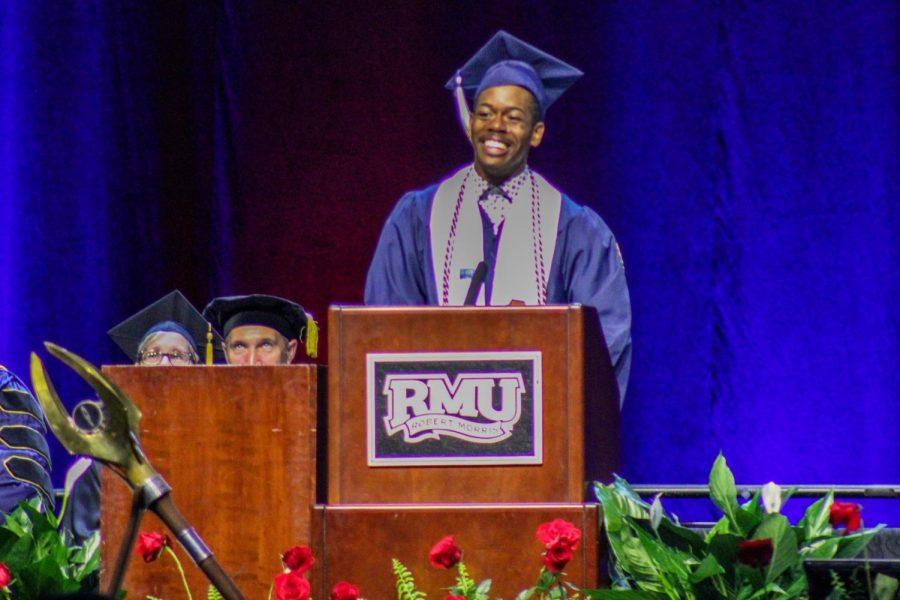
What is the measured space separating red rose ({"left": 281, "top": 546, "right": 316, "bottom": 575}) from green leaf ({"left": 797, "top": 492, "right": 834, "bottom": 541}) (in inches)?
32.7

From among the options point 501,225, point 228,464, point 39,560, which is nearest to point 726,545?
point 228,464

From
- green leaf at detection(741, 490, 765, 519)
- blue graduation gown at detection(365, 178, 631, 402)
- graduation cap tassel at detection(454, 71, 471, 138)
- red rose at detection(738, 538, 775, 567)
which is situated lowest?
red rose at detection(738, 538, 775, 567)

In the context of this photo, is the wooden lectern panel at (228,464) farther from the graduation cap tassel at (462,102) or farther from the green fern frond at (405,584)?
the graduation cap tassel at (462,102)

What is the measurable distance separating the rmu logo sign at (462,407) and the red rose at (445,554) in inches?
9.0

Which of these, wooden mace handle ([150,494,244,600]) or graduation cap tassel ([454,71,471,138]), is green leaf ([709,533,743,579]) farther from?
graduation cap tassel ([454,71,471,138])

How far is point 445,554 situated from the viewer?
249 cm

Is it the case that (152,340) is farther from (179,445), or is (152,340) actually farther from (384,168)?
(179,445)

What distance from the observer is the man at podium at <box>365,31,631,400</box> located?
412 centimetres

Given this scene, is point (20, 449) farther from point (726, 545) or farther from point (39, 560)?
A: point (726, 545)

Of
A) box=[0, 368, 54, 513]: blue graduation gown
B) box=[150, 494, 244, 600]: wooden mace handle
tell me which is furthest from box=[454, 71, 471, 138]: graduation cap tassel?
box=[150, 494, 244, 600]: wooden mace handle

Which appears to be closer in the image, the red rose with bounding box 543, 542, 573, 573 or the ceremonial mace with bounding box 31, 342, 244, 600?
the ceremonial mace with bounding box 31, 342, 244, 600

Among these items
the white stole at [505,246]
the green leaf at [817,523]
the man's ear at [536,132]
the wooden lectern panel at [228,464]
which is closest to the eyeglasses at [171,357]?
the white stole at [505,246]

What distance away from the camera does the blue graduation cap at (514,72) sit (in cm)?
443

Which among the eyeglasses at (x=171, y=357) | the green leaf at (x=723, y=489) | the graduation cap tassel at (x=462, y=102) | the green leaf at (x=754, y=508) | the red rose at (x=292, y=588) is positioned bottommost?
the red rose at (x=292, y=588)
